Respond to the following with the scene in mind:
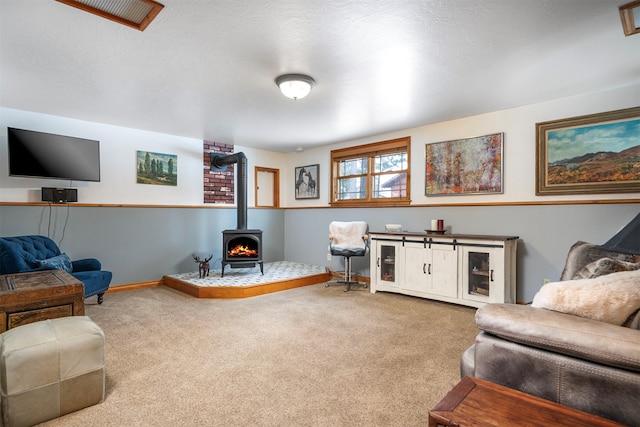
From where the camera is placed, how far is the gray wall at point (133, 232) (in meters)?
4.24

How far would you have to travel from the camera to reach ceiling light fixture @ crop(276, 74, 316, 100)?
3.02m

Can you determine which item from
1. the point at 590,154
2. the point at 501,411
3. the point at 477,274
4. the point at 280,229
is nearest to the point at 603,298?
the point at 501,411

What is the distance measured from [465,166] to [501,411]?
3.82m

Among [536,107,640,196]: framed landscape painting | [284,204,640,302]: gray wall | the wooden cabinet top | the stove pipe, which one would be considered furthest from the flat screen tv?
[536,107,640,196]: framed landscape painting

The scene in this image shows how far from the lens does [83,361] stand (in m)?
1.85

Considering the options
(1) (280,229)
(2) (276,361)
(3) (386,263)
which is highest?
(1) (280,229)

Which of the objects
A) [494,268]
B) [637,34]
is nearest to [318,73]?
[637,34]

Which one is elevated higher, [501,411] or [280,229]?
[280,229]

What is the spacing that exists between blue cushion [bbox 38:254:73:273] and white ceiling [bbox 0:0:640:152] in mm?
1781

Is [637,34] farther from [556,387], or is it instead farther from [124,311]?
[124,311]

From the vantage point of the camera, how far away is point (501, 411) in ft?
3.38

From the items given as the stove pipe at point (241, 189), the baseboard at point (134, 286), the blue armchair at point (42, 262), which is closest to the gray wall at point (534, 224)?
the stove pipe at point (241, 189)

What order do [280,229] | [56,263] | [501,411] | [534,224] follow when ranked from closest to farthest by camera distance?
1. [501,411]
2. [56,263]
3. [534,224]
4. [280,229]

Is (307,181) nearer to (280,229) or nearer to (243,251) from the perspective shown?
(280,229)
